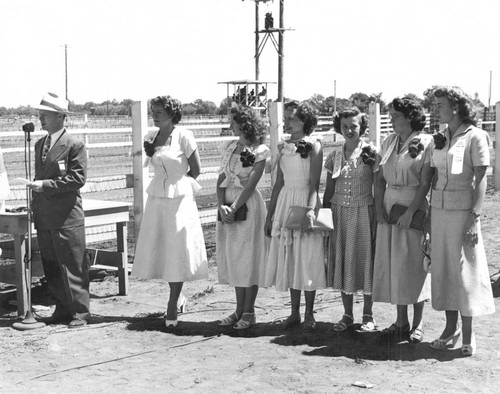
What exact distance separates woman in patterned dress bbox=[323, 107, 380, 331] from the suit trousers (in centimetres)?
227

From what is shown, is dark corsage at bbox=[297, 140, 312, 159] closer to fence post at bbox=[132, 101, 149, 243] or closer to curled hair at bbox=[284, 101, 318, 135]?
curled hair at bbox=[284, 101, 318, 135]

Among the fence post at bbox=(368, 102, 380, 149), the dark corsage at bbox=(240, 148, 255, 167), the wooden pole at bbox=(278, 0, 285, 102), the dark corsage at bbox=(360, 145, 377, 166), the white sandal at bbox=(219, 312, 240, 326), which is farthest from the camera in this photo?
the wooden pole at bbox=(278, 0, 285, 102)

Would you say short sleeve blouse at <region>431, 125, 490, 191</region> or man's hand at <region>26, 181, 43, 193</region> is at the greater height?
short sleeve blouse at <region>431, 125, 490, 191</region>

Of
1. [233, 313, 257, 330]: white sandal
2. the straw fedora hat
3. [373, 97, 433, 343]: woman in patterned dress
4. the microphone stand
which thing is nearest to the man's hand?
the microphone stand

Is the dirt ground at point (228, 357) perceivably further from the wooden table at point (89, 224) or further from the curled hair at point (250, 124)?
the curled hair at point (250, 124)

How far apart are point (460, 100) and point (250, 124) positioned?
1.82m

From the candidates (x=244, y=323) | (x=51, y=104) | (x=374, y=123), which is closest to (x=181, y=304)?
(x=244, y=323)

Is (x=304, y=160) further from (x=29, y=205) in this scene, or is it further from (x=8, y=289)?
(x=8, y=289)

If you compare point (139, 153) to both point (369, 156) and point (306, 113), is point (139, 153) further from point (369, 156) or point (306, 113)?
point (369, 156)

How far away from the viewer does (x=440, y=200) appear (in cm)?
589

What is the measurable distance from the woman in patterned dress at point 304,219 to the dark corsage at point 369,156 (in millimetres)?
381

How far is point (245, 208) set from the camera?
6926mm

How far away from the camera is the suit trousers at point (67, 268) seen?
7.19m

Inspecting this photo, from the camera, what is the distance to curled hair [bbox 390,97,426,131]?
6.11m
